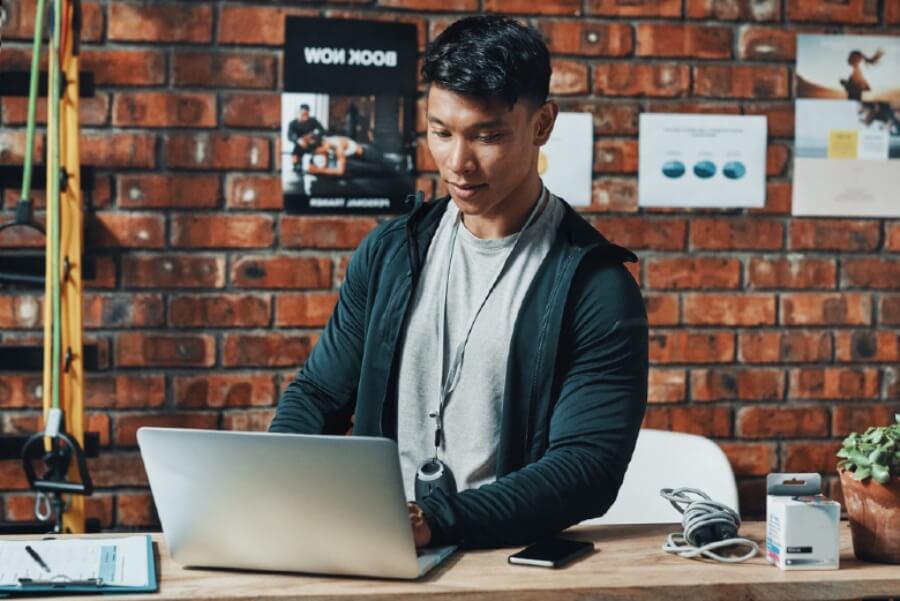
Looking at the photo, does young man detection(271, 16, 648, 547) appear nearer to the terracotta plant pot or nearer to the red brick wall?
the terracotta plant pot

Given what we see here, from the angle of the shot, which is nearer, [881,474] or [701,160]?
[881,474]

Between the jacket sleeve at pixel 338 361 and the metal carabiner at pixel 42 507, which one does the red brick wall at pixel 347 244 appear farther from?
the jacket sleeve at pixel 338 361

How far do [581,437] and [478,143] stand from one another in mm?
463

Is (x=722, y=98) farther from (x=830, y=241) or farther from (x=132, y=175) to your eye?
(x=132, y=175)

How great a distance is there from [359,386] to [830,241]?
1.36 metres

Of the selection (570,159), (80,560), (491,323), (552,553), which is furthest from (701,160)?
(80,560)

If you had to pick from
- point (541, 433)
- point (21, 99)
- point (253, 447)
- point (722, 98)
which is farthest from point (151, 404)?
point (722, 98)

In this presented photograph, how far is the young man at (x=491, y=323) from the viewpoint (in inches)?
64.7

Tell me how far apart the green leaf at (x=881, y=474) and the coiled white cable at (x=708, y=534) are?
6.7 inches

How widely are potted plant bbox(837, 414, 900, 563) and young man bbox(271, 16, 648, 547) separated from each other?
1.04ft

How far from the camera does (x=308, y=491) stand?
1.27m

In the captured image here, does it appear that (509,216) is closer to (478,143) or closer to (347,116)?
(478,143)

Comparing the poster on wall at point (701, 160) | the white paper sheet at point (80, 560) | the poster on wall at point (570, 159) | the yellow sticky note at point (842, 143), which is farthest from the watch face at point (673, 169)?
the white paper sheet at point (80, 560)

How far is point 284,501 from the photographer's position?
4.21 feet
